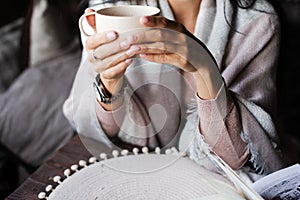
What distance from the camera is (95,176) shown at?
61 cm

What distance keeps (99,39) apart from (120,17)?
0.11 feet

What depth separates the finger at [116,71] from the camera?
0.51 meters

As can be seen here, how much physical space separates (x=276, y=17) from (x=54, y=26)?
2.27 feet

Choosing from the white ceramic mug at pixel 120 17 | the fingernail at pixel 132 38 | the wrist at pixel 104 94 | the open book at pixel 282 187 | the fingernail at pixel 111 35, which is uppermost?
the white ceramic mug at pixel 120 17

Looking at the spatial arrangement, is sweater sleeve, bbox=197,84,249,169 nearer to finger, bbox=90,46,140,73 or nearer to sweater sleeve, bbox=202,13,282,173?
sweater sleeve, bbox=202,13,282,173

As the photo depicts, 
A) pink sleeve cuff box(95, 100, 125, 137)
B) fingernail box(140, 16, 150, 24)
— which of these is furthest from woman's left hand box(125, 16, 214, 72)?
pink sleeve cuff box(95, 100, 125, 137)

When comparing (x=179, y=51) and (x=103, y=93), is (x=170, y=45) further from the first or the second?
(x=103, y=93)

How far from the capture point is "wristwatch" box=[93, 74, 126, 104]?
562 mm

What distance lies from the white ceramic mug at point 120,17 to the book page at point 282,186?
23 centimetres

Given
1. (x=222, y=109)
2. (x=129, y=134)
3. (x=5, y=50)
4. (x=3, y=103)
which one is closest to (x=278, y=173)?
(x=222, y=109)

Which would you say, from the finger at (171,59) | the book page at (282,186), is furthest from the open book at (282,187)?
the finger at (171,59)

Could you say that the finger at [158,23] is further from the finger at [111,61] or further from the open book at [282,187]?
the open book at [282,187]

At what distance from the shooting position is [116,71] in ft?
1.72

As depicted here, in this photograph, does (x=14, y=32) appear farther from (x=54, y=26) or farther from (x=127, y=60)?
(x=127, y=60)
